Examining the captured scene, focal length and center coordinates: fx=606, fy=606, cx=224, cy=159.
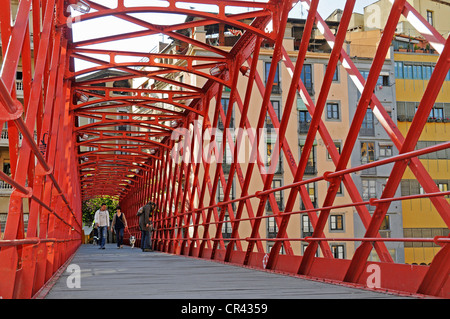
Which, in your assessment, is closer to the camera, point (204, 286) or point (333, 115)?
point (204, 286)

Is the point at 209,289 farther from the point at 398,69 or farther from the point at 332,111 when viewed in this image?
the point at 398,69

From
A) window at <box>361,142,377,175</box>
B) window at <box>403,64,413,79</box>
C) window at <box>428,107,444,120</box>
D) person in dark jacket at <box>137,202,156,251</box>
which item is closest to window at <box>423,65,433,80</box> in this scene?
window at <box>403,64,413,79</box>

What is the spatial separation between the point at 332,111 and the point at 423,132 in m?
6.78

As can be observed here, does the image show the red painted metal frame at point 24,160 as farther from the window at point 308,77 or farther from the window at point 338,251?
the window at point 308,77

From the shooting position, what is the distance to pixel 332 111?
128 ft

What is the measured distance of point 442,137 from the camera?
1635 inches

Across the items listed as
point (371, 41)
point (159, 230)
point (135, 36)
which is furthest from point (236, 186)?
point (135, 36)

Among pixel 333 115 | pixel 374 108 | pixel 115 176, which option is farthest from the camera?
pixel 333 115

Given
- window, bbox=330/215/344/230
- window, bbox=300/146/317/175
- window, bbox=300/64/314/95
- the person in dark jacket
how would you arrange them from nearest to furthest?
the person in dark jacket → window, bbox=330/215/344/230 → window, bbox=300/146/317/175 → window, bbox=300/64/314/95

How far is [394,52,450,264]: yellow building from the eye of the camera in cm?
4084

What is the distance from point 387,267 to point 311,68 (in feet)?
116

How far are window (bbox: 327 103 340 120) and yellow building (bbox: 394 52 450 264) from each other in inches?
203

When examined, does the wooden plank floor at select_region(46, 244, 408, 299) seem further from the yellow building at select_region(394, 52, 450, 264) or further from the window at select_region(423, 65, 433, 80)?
the window at select_region(423, 65, 433, 80)

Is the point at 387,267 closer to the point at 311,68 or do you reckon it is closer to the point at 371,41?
the point at 311,68
